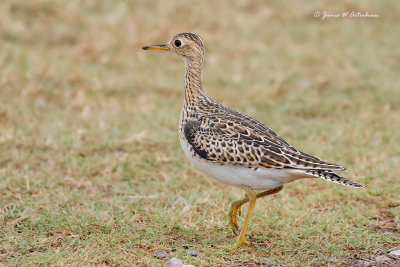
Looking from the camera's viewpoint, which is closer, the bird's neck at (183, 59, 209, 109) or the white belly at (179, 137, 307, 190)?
the white belly at (179, 137, 307, 190)

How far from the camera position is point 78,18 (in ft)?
40.4

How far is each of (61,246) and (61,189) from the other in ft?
4.82

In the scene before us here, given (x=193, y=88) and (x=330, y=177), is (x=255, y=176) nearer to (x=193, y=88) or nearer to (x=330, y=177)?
(x=330, y=177)

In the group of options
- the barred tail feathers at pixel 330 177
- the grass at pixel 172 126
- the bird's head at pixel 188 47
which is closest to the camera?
the barred tail feathers at pixel 330 177

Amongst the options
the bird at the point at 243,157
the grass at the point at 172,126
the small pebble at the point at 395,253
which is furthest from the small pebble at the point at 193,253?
the small pebble at the point at 395,253

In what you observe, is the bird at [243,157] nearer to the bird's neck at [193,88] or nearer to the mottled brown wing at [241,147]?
the mottled brown wing at [241,147]

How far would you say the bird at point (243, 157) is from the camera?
5625 millimetres

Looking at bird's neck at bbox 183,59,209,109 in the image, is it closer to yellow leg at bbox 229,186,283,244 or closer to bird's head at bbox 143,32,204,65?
bird's head at bbox 143,32,204,65

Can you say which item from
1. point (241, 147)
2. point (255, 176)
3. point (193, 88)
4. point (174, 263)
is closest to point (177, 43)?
point (193, 88)

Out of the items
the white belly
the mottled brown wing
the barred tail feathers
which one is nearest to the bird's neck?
the mottled brown wing

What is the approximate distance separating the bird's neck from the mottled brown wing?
16.8 inches

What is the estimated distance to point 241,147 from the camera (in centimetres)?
577

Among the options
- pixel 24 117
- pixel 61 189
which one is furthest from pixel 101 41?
pixel 61 189

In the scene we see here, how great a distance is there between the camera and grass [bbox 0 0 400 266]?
19.3ft
